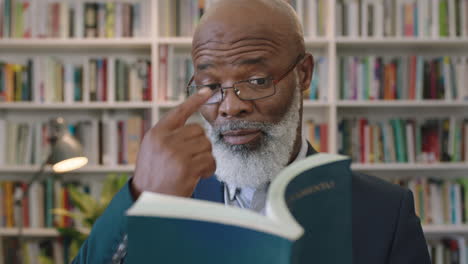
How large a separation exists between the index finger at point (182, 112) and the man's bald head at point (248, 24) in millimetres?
314

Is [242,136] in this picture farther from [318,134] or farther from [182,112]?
[318,134]

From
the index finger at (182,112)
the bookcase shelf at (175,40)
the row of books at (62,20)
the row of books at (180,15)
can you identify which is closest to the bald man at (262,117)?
the index finger at (182,112)

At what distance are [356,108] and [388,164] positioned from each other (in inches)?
17.6

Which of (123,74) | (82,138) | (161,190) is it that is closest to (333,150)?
(123,74)

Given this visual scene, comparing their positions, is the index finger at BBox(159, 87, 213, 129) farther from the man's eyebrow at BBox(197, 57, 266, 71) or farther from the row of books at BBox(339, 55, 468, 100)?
the row of books at BBox(339, 55, 468, 100)

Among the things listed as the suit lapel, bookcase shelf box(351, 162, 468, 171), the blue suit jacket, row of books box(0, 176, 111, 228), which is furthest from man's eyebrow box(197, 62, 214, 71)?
row of books box(0, 176, 111, 228)

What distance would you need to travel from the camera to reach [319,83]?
9.20ft

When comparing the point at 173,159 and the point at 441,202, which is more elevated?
the point at 173,159

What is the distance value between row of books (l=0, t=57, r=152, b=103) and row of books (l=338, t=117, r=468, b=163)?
1.27 m

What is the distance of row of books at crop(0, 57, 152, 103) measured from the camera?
2.78 metres

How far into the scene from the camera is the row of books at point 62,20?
9.14 ft

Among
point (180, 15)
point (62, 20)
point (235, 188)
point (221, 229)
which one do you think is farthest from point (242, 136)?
point (62, 20)

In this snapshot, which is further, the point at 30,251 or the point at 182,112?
the point at 30,251

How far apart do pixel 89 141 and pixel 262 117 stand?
6.73 ft
